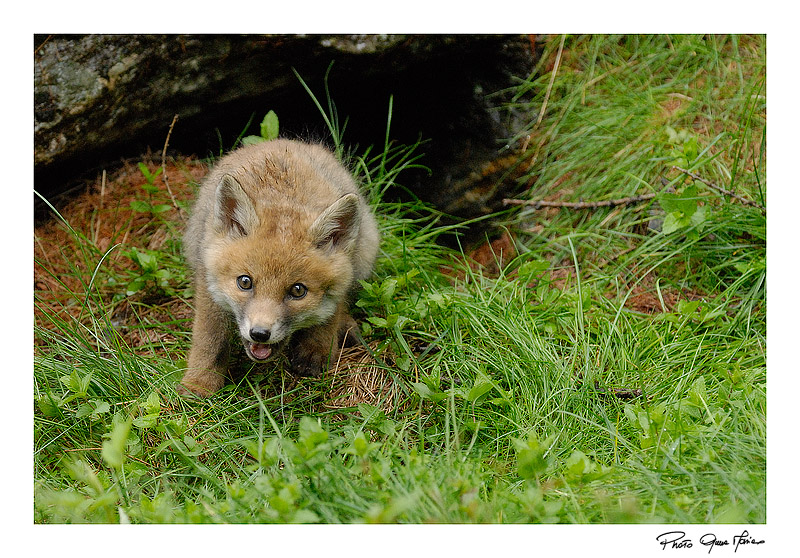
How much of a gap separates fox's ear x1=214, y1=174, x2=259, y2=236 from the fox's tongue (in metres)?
0.59

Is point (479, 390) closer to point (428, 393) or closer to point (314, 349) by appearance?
point (428, 393)

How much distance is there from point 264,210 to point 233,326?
29.4 inches

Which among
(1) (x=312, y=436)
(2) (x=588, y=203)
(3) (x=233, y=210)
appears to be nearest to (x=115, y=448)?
(1) (x=312, y=436)

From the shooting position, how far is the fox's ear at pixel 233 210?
3387 millimetres

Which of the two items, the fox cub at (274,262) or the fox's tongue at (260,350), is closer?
the fox cub at (274,262)

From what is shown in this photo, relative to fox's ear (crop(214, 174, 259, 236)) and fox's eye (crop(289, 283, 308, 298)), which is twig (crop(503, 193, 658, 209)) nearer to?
fox's eye (crop(289, 283, 308, 298))

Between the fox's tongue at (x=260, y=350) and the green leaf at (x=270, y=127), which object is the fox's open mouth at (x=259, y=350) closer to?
the fox's tongue at (x=260, y=350)

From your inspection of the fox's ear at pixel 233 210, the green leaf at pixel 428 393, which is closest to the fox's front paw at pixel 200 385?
the fox's ear at pixel 233 210

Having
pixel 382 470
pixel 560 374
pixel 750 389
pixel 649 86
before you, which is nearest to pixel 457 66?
pixel 649 86

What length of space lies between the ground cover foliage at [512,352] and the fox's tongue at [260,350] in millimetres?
295

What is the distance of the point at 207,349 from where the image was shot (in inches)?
148

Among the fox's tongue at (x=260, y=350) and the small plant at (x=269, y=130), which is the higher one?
the small plant at (x=269, y=130)

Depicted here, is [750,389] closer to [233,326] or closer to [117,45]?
[233,326]
